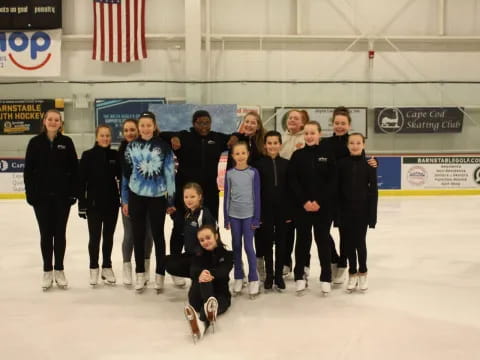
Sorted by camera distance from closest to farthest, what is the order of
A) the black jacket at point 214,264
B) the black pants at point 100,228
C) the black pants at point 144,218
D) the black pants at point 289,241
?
the black jacket at point 214,264, the black pants at point 144,218, the black pants at point 100,228, the black pants at point 289,241

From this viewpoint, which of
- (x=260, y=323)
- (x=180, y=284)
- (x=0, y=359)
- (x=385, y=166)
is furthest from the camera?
(x=385, y=166)

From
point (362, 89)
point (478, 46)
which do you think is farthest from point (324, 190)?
point (478, 46)

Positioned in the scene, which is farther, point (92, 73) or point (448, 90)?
point (92, 73)

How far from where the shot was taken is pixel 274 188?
4.57 m

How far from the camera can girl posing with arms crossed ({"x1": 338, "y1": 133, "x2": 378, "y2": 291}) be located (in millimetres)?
4504

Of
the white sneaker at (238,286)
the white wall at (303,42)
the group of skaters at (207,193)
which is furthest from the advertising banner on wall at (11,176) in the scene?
the white sneaker at (238,286)

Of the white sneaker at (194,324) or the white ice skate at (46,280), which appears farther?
the white ice skate at (46,280)

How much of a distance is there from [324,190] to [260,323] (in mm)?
1189

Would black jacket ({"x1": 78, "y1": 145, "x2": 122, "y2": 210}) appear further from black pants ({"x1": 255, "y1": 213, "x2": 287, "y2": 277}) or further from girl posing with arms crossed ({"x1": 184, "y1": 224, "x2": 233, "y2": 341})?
black pants ({"x1": 255, "y1": 213, "x2": 287, "y2": 277})

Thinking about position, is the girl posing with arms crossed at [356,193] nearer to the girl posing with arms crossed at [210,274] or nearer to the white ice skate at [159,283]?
the girl posing with arms crossed at [210,274]

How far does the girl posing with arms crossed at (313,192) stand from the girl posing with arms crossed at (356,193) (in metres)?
0.13

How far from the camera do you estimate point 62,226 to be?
4676 millimetres

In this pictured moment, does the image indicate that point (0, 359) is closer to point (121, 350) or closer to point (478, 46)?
point (121, 350)

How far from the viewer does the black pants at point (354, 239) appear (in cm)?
454
